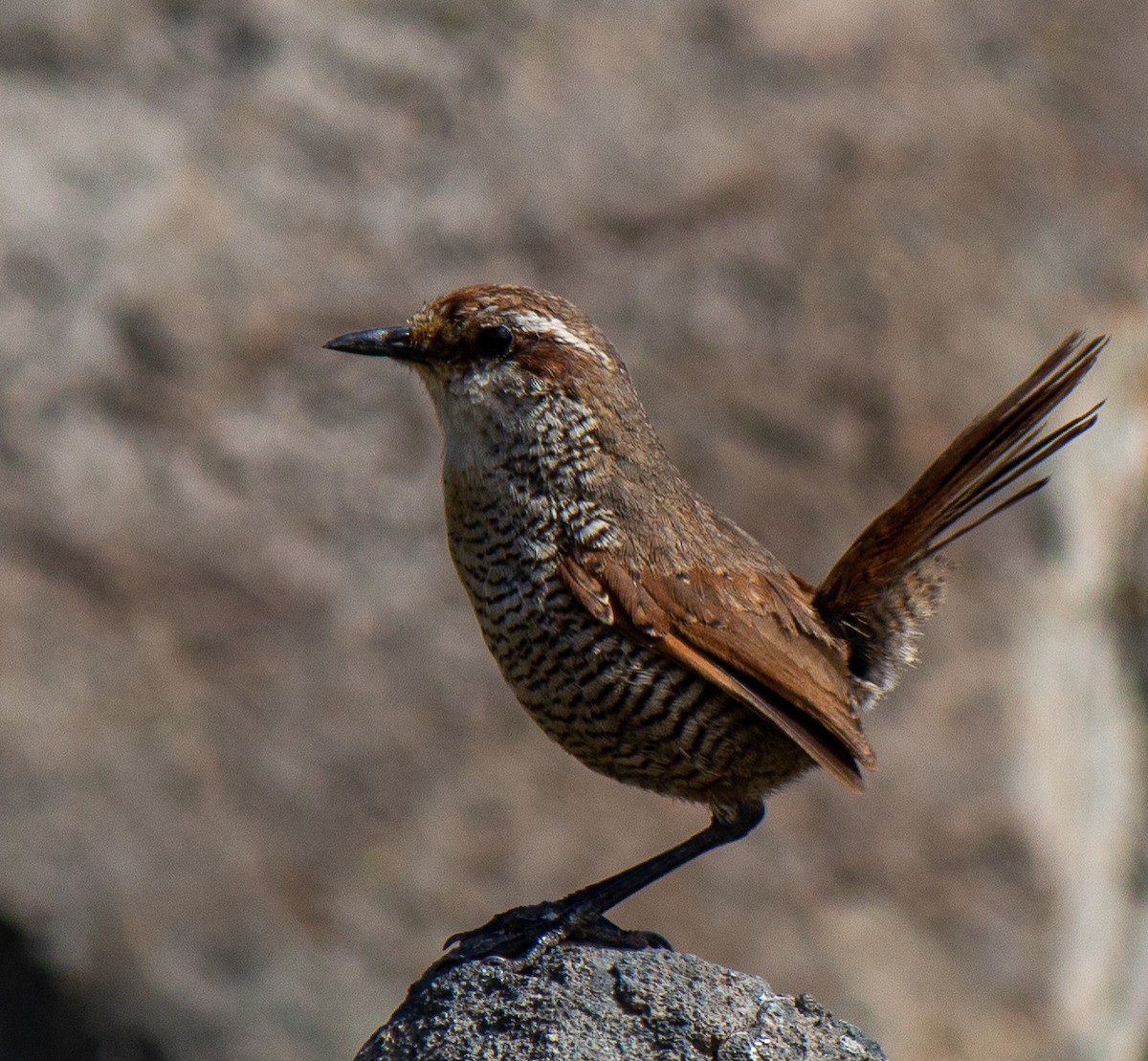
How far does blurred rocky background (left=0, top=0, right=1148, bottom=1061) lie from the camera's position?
7984mm

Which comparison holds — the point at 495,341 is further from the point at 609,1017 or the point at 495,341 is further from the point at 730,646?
the point at 609,1017

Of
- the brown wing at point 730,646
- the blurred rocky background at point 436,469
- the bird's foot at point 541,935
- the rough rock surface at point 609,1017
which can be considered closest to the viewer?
the rough rock surface at point 609,1017

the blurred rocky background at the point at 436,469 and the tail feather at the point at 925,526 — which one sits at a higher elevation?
the blurred rocky background at the point at 436,469

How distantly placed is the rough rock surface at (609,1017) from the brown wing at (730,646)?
0.62 metres

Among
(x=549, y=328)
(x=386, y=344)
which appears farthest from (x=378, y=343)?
(x=549, y=328)

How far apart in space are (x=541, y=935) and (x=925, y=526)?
1450 mm

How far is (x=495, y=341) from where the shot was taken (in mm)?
4730

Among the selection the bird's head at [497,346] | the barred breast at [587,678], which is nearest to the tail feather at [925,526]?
the barred breast at [587,678]

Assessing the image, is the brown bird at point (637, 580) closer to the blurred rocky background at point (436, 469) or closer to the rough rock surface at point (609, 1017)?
the rough rock surface at point (609, 1017)

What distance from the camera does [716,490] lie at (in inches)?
331

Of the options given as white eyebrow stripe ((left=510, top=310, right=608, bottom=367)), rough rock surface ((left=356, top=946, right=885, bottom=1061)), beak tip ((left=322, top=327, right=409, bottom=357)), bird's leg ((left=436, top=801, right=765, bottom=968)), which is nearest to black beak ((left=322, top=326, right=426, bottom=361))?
beak tip ((left=322, top=327, right=409, bottom=357))

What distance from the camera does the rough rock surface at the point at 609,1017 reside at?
13.0 ft

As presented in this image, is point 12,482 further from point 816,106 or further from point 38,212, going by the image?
point 816,106

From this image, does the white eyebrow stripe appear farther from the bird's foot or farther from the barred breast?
the bird's foot
